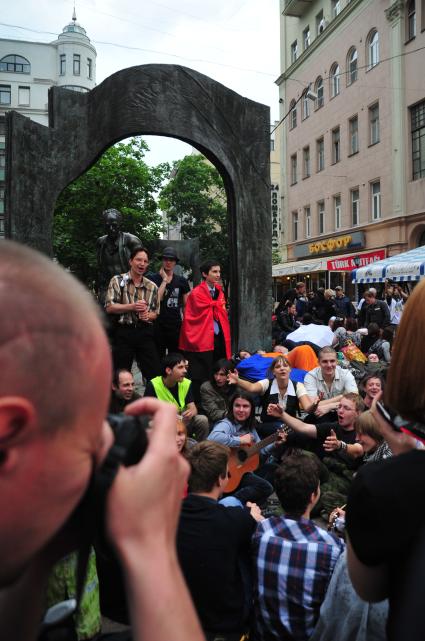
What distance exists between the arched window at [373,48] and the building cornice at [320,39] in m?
1.83

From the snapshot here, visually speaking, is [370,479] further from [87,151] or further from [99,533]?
[87,151]

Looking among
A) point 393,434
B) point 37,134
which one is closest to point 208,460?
point 393,434

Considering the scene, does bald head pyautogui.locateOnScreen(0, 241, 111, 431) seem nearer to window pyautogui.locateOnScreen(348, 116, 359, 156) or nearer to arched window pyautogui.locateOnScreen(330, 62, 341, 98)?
window pyautogui.locateOnScreen(348, 116, 359, 156)

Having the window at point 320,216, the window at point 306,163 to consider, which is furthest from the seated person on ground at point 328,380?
the window at point 306,163

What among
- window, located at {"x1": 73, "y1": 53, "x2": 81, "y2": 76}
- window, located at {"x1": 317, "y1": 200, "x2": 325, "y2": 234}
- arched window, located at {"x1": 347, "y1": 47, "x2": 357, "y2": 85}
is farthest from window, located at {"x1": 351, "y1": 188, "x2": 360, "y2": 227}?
window, located at {"x1": 73, "y1": 53, "x2": 81, "y2": 76}

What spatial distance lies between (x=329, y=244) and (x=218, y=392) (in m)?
24.2

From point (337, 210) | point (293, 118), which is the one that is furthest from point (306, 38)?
point (337, 210)

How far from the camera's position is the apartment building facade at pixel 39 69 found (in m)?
55.1

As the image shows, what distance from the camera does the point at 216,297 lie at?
645 cm

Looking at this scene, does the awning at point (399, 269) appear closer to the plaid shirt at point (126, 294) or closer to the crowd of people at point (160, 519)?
the plaid shirt at point (126, 294)

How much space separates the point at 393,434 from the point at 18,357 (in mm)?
977

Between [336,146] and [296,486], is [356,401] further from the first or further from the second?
[336,146]

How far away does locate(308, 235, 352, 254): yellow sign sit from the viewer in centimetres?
2706

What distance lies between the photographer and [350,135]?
26969 mm
